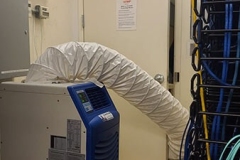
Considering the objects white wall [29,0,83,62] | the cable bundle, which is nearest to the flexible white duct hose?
white wall [29,0,83,62]

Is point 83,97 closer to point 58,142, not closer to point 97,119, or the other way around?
point 97,119

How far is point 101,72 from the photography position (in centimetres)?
164

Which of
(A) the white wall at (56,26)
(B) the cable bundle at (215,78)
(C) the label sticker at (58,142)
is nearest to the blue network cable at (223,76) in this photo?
(B) the cable bundle at (215,78)

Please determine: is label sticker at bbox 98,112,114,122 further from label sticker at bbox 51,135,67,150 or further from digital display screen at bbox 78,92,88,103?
label sticker at bbox 51,135,67,150

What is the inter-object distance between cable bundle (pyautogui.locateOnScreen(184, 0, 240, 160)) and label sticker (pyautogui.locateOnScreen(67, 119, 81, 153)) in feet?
1.95

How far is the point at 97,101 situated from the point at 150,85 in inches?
18.0

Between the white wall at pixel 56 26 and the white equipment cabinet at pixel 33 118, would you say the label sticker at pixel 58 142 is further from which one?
the white wall at pixel 56 26

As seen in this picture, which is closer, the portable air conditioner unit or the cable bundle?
the cable bundle

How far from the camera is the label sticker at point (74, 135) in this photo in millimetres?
1381

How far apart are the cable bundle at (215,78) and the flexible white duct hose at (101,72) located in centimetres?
77

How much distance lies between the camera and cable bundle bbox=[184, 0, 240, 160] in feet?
2.90

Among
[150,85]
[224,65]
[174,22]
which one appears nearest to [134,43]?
[174,22]

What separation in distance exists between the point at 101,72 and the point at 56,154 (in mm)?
501

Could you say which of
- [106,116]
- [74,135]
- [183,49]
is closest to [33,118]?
[74,135]
